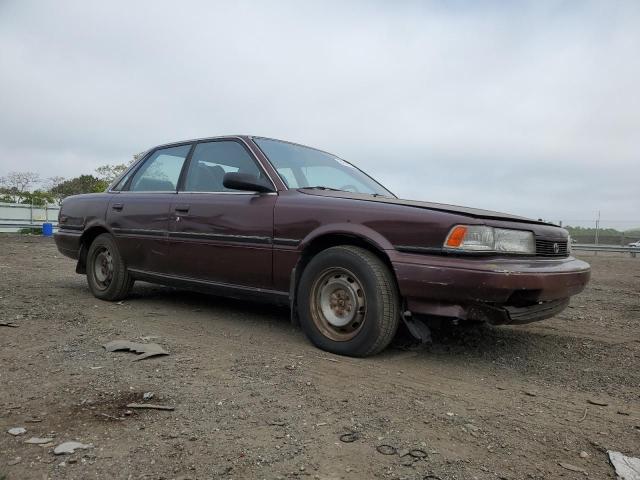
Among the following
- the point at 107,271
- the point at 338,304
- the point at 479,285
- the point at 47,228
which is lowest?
the point at 47,228

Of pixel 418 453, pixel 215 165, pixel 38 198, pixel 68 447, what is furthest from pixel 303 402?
pixel 38 198

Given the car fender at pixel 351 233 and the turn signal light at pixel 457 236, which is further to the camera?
the car fender at pixel 351 233

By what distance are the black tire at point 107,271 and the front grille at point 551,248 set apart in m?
3.98

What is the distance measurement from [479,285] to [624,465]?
3.80 feet

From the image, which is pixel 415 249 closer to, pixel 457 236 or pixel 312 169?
pixel 457 236

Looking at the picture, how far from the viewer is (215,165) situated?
452 centimetres

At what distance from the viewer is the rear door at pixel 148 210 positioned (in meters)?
4.73

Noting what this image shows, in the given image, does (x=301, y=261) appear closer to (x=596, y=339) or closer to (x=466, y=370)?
(x=466, y=370)

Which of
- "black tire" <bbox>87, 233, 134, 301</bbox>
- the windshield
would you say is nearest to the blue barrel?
"black tire" <bbox>87, 233, 134, 301</bbox>

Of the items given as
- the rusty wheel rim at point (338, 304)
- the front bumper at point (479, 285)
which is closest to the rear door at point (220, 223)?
the rusty wheel rim at point (338, 304)

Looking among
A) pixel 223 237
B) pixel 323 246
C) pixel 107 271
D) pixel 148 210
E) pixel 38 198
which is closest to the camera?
pixel 323 246

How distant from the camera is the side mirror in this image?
12.3 feet

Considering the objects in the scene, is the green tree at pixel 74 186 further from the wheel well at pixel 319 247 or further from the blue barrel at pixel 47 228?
the wheel well at pixel 319 247

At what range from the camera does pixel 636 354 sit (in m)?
3.71
